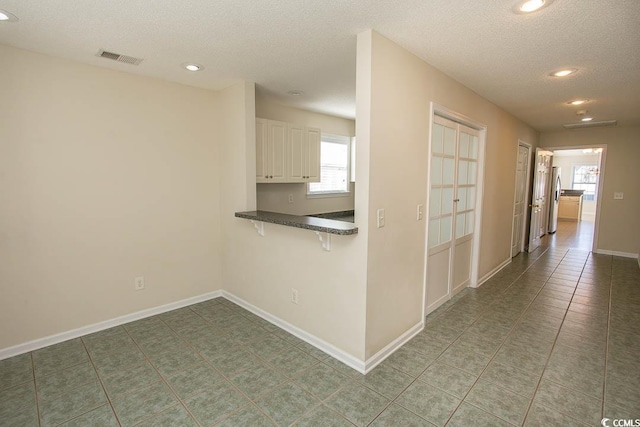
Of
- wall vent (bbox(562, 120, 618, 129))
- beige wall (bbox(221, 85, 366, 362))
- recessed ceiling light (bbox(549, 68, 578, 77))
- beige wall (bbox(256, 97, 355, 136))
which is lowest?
beige wall (bbox(221, 85, 366, 362))

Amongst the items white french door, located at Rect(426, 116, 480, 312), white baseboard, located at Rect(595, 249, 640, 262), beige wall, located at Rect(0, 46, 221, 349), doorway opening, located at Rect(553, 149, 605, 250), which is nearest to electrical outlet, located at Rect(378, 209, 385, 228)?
white french door, located at Rect(426, 116, 480, 312)

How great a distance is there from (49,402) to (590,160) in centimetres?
1450

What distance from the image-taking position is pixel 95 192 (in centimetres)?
284

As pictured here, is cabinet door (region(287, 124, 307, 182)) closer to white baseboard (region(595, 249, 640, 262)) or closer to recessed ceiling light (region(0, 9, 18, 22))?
recessed ceiling light (region(0, 9, 18, 22))

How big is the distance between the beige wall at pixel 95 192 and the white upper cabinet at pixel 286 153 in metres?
0.53

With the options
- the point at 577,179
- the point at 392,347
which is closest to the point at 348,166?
the point at 392,347

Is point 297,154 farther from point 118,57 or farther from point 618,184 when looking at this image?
point 618,184

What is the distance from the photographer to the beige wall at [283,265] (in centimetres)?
238

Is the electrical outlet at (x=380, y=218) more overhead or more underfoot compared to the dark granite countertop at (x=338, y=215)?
more overhead

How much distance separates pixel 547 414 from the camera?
1907 mm

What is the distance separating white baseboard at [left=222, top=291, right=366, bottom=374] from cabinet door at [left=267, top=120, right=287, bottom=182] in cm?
146

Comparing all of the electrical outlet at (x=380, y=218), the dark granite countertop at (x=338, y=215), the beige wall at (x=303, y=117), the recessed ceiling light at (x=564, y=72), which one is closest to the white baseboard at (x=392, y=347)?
the electrical outlet at (x=380, y=218)

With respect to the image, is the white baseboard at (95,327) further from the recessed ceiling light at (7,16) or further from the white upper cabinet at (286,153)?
the recessed ceiling light at (7,16)

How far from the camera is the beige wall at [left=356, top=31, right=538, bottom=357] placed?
2.20m
